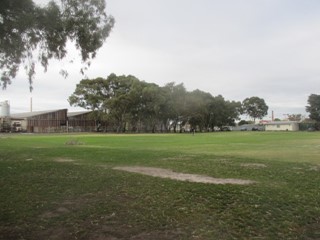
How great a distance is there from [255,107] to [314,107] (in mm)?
35845

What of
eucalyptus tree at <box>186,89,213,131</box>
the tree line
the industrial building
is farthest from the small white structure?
the industrial building

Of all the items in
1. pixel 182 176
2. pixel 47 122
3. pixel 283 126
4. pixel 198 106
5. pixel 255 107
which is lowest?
pixel 182 176

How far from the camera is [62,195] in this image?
1037 cm

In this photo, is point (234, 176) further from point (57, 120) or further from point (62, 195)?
point (57, 120)

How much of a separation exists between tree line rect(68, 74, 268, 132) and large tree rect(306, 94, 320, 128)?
125 ft

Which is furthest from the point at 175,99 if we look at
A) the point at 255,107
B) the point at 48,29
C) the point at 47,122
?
the point at 48,29

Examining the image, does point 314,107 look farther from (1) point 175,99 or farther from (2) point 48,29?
(2) point 48,29

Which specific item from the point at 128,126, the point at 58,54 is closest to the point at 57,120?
the point at 128,126

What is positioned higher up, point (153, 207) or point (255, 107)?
point (255, 107)

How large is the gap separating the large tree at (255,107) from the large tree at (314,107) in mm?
31418

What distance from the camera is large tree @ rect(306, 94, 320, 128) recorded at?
12331 centimetres

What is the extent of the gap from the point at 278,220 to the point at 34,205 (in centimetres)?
619

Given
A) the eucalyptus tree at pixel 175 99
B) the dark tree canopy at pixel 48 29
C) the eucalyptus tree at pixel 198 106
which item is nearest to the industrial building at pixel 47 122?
the eucalyptus tree at pixel 175 99

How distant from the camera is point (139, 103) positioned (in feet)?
314
